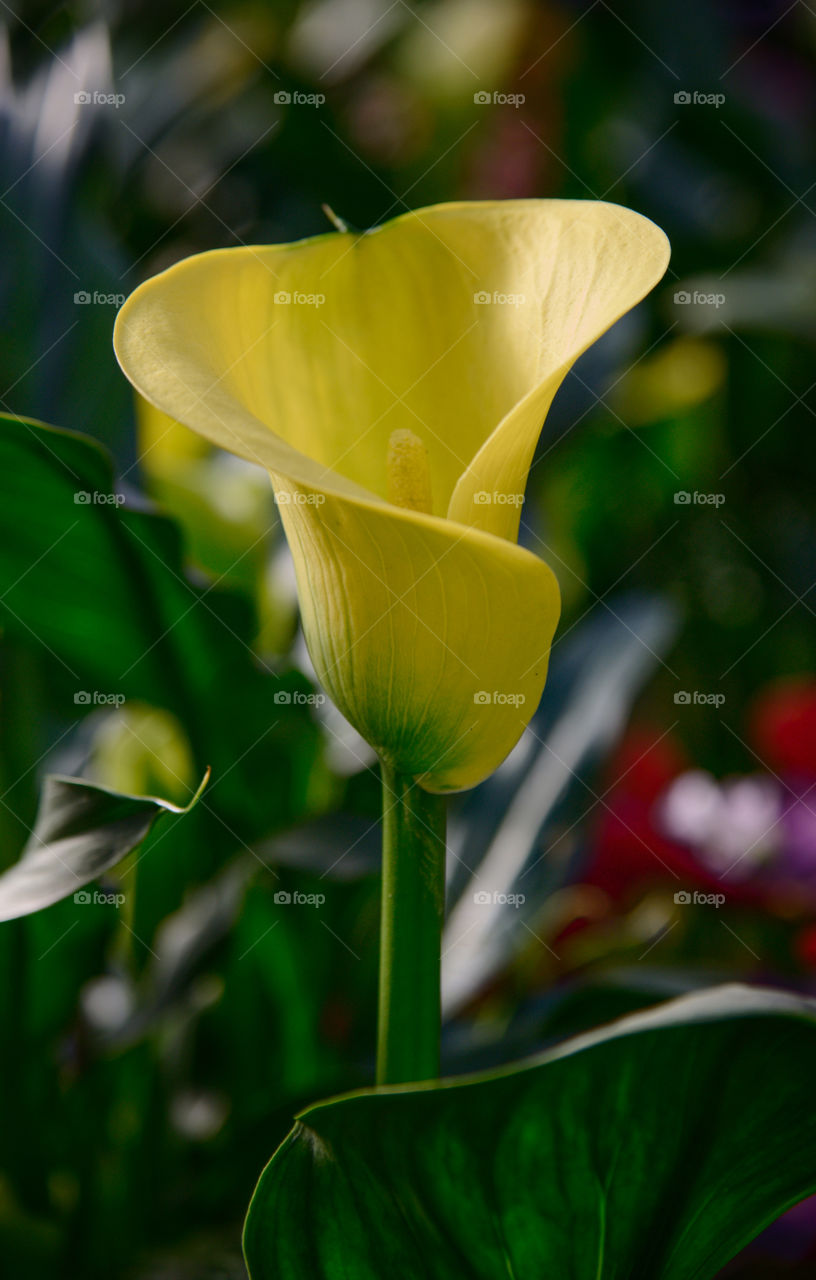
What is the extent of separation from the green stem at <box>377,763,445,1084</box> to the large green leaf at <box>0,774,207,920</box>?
0.05 m

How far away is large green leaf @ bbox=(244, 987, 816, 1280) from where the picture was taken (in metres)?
0.20

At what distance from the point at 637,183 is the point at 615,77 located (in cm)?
17

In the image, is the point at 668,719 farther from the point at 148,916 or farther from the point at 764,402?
the point at 148,916

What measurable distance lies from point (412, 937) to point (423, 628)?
85mm

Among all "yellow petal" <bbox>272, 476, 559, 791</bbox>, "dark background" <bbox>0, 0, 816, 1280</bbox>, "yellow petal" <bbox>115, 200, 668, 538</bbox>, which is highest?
"yellow petal" <bbox>115, 200, 668, 538</bbox>

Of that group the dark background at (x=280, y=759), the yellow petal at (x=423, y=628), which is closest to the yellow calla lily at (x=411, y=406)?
the yellow petal at (x=423, y=628)

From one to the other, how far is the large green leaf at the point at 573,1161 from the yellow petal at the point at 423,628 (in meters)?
0.08

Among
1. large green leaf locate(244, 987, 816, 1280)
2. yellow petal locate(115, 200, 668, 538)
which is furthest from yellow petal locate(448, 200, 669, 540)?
large green leaf locate(244, 987, 816, 1280)

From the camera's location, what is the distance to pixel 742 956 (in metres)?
0.50

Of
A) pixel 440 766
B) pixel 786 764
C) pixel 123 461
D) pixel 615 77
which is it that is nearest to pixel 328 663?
pixel 440 766

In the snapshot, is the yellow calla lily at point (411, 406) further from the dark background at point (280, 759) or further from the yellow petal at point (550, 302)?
the dark background at point (280, 759)

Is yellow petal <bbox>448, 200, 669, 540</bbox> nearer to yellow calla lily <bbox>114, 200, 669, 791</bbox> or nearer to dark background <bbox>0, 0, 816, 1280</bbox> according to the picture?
yellow calla lily <bbox>114, 200, 669, 791</bbox>

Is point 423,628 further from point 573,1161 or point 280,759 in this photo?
point 280,759

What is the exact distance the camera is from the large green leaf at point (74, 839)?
250 mm
